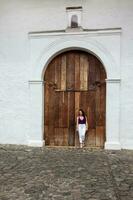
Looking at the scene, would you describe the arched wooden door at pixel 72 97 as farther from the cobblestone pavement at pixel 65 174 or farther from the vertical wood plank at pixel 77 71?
the cobblestone pavement at pixel 65 174

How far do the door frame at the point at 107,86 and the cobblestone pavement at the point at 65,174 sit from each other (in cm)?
63

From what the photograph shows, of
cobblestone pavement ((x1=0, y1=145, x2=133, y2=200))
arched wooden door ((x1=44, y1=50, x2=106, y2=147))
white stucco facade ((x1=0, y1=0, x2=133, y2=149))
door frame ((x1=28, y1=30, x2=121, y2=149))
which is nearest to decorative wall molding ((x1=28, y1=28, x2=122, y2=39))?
white stucco facade ((x1=0, y1=0, x2=133, y2=149))

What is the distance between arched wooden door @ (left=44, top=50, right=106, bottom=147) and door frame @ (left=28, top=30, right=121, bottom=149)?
24 centimetres

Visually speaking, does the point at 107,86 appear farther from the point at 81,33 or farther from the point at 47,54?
the point at 47,54

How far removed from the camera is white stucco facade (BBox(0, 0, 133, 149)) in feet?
32.1

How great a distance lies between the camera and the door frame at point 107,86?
9.80m

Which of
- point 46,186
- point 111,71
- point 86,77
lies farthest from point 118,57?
point 46,186

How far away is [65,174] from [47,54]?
437cm

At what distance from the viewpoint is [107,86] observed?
32.4ft

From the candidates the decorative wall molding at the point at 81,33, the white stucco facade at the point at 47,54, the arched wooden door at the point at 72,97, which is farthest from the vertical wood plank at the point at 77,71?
the decorative wall molding at the point at 81,33

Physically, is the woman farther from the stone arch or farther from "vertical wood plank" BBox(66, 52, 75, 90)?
the stone arch

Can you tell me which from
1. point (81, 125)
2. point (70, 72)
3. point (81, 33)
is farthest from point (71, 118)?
point (81, 33)

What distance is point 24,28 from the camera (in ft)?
33.9

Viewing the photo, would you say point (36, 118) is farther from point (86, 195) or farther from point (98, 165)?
point (86, 195)
